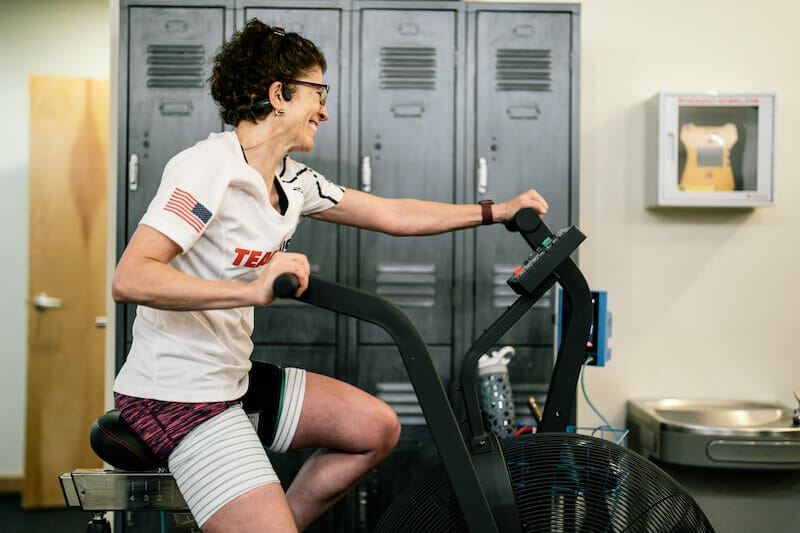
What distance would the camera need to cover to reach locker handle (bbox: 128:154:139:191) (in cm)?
269

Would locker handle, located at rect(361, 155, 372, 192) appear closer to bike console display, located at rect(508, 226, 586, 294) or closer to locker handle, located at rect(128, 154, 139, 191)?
locker handle, located at rect(128, 154, 139, 191)

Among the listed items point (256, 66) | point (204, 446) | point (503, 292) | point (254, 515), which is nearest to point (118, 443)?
point (204, 446)

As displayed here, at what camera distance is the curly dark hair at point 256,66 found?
1.65 metres

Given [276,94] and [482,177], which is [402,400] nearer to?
[482,177]

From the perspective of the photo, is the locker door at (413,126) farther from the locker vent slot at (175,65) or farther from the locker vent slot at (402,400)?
the locker vent slot at (175,65)

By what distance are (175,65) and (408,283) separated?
1.18m

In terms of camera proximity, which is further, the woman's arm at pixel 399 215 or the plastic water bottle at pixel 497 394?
the plastic water bottle at pixel 497 394

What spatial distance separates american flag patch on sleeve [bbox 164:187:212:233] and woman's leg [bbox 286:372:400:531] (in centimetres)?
49

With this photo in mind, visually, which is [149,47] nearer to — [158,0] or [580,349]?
[158,0]

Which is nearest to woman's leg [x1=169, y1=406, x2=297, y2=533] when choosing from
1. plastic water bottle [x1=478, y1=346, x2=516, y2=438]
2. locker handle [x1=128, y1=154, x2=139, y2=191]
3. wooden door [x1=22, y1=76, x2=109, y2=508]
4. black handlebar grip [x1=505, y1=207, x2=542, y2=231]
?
black handlebar grip [x1=505, y1=207, x2=542, y2=231]

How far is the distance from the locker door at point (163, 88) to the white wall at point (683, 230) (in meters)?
1.54

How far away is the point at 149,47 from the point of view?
271 centimetres

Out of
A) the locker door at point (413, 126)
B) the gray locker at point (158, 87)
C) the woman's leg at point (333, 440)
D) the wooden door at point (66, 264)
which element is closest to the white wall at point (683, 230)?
the locker door at point (413, 126)

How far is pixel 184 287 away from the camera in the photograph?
1328mm
